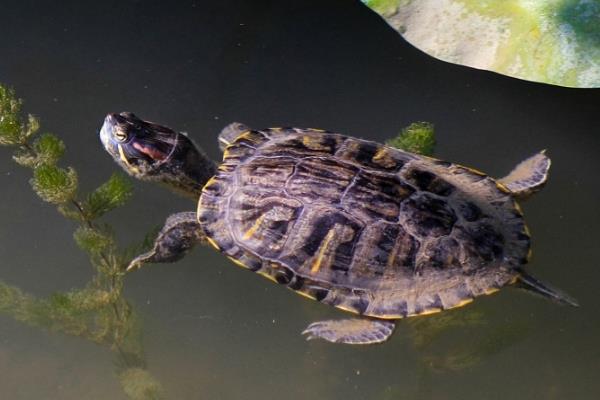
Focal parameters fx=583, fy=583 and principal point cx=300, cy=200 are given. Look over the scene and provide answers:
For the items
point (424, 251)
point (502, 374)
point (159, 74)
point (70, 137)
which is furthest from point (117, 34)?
point (502, 374)

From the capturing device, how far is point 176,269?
387 cm

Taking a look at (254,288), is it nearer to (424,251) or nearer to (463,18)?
(424,251)

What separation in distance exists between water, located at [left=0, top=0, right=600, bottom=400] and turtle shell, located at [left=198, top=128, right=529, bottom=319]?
1.18 m

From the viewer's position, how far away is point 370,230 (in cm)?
238

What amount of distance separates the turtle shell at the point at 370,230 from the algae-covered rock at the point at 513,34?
0.54 meters

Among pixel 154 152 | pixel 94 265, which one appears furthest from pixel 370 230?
pixel 94 265

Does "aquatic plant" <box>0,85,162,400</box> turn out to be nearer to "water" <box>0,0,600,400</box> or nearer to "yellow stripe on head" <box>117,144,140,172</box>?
"yellow stripe on head" <box>117,144,140,172</box>

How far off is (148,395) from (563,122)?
2.99 metres

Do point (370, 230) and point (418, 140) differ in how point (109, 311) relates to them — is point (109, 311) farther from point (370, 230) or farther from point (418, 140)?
point (418, 140)

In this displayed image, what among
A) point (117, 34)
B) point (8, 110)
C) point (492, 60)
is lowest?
point (8, 110)

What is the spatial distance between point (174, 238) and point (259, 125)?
1195 mm

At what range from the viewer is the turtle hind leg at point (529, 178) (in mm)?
2826

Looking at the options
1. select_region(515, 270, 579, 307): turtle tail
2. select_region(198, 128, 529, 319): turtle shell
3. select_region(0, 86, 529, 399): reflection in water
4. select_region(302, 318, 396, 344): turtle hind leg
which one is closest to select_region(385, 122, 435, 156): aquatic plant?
select_region(0, 86, 529, 399): reflection in water

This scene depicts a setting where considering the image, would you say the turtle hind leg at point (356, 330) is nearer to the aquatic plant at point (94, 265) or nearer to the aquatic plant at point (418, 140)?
the aquatic plant at point (418, 140)
